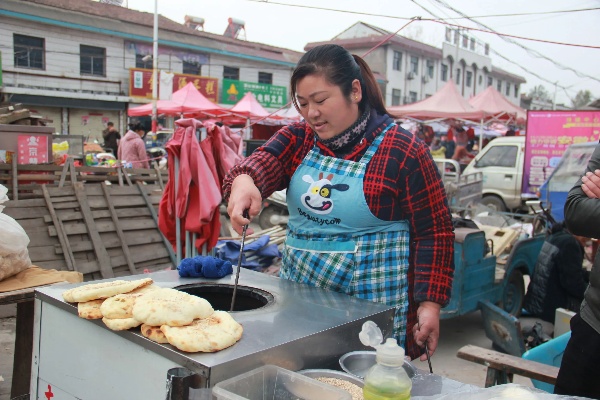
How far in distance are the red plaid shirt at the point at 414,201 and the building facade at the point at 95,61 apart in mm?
12536

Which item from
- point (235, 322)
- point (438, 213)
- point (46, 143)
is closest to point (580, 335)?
point (438, 213)

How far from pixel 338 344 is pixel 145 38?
1937 centimetres

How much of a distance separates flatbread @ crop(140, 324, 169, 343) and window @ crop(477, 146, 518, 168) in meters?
9.93

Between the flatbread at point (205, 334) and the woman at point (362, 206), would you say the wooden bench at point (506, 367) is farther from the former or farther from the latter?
the flatbread at point (205, 334)

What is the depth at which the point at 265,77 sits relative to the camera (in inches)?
929

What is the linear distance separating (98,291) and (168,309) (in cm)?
26

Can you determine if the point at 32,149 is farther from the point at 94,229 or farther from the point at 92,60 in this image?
the point at 92,60

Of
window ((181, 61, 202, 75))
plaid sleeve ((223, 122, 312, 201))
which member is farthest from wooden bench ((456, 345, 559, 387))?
window ((181, 61, 202, 75))

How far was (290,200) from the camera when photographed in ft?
5.51

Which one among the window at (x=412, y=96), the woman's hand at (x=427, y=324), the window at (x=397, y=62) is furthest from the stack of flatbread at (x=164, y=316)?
the window at (x=412, y=96)

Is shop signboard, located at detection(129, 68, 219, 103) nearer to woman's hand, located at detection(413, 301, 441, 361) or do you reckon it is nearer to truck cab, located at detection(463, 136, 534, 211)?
truck cab, located at detection(463, 136, 534, 211)

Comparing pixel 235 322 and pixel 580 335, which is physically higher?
pixel 235 322

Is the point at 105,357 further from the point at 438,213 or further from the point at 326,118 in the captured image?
the point at 438,213

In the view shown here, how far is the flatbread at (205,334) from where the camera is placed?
3.45ft
